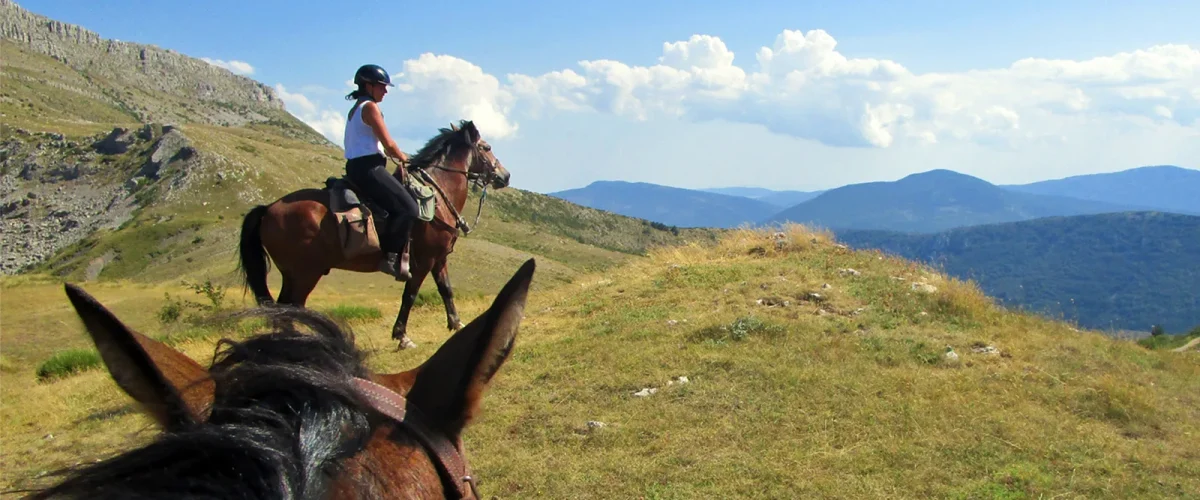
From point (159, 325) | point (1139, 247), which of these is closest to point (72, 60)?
point (159, 325)

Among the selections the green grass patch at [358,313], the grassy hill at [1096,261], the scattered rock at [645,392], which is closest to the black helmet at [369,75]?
the scattered rock at [645,392]

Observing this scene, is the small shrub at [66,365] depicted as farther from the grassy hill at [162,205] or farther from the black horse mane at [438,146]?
the grassy hill at [162,205]

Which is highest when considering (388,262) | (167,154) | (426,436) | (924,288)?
(167,154)

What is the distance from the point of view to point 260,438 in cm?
103

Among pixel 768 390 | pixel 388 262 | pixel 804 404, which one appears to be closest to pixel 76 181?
pixel 388 262

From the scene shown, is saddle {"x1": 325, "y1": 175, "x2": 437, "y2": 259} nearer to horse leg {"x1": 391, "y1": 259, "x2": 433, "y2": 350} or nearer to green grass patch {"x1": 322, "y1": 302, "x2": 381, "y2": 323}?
horse leg {"x1": 391, "y1": 259, "x2": 433, "y2": 350}

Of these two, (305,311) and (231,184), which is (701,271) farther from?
(231,184)

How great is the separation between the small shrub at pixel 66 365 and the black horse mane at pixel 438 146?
561 cm

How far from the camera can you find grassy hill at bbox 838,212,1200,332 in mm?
114750

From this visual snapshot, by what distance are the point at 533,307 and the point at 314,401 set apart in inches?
382

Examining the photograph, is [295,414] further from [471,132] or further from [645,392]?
[471,132]

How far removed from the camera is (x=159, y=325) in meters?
15.3

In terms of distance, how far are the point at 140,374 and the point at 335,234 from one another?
575 cm

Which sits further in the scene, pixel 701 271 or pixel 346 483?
pixel 701 271
